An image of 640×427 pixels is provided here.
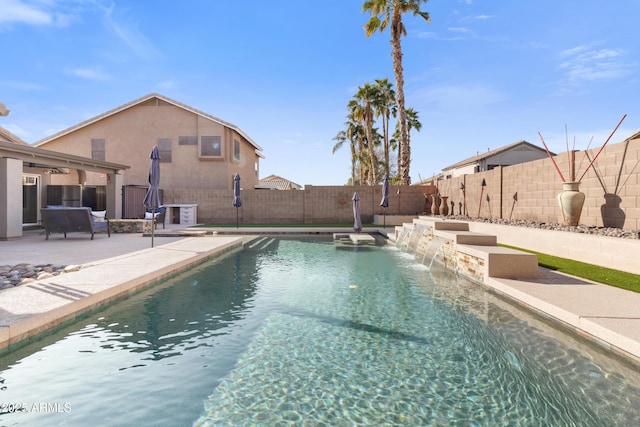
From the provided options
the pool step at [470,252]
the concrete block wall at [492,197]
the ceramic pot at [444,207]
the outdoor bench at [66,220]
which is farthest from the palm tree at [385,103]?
the outdoor bench at [66,220]

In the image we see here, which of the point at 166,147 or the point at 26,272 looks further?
the point at 166,147

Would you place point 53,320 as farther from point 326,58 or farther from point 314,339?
point 326,58

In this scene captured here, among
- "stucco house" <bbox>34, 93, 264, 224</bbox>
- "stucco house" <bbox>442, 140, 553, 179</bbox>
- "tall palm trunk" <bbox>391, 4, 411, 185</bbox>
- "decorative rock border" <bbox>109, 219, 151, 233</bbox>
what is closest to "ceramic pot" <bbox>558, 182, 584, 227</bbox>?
"tall palm trunk" <bbox>391, 4, 411, 185</bbox>

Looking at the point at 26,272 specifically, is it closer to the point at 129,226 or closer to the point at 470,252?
the point at 470,252

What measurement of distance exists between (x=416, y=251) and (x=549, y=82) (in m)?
9.24

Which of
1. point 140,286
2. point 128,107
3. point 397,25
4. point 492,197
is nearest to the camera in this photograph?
point 140,286

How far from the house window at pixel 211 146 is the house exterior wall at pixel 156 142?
0.69ft

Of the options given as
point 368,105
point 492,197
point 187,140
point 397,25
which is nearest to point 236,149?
point 187,140

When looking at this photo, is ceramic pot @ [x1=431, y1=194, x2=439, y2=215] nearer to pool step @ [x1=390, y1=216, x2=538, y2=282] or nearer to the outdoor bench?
pool step @ [x1=390, y1=216, x2=538, y2=282]

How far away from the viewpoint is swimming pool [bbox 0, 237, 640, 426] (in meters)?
2.54

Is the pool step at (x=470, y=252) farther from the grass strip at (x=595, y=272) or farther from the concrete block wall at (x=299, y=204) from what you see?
the concrete block wall at (x=299, y=204)

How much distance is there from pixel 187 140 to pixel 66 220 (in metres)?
12.4

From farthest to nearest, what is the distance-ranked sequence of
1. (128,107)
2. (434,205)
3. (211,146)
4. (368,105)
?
(368,105), (211,146), (128,107), (434,205)

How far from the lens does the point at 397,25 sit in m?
18.5
